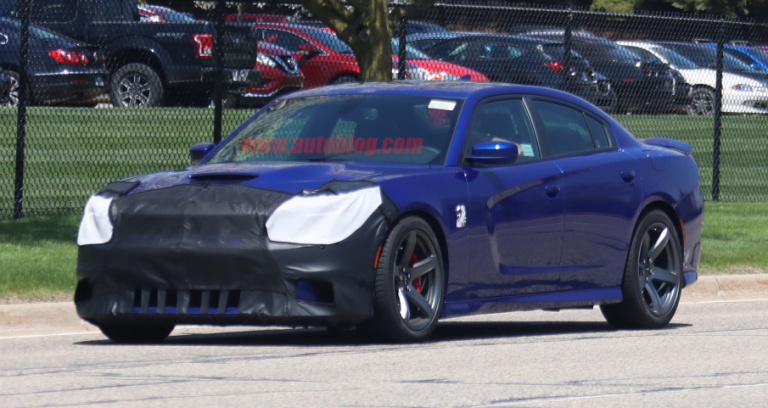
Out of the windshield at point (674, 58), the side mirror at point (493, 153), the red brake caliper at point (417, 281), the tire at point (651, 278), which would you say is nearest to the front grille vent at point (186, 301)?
the red brake caliper at point (417, 281)

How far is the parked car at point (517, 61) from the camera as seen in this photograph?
17609 mm

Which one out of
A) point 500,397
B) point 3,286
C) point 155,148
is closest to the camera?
point 500,397

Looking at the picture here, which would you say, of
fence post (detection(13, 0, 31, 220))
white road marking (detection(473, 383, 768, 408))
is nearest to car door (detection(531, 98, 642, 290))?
white road marking (detection(473, 383, 768, 408))

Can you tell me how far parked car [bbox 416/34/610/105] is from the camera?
1761cm

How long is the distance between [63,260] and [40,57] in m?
5.17

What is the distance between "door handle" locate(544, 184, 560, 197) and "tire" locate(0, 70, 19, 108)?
29.4ft

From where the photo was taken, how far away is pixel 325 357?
7.03 meters

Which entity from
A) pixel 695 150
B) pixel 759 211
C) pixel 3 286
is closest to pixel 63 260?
pixel 3 286

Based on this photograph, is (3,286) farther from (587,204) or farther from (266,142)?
(587,204)

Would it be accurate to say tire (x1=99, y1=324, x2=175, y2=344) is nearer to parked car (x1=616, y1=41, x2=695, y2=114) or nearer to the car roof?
the car roof

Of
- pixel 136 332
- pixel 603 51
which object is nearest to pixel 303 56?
pixel 603 51

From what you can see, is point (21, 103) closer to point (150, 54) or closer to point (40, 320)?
point (150, 54)

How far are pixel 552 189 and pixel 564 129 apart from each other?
690 millimetres

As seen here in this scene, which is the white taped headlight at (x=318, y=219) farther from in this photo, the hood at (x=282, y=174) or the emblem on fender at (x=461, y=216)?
the emblem on fender at (x=461, y=216)
